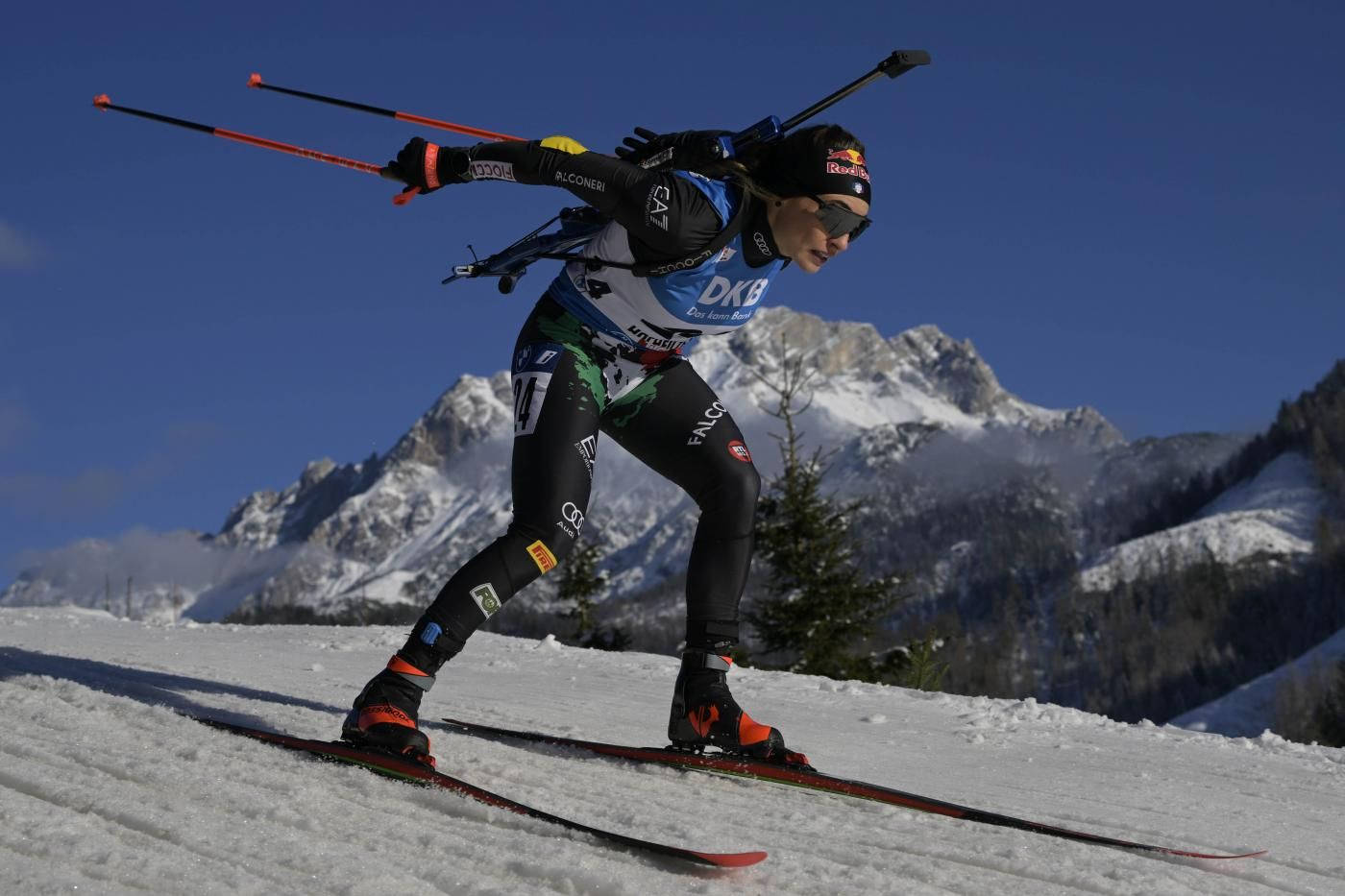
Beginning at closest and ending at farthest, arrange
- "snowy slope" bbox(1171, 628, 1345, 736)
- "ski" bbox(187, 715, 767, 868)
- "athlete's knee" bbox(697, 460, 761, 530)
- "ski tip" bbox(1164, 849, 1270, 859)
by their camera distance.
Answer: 1. "ski" bbox(187, 715, 767, 868)
2. "ski tip" bbox(1164, 849, 1270, 859)
3. "athlete's knee" bbox(697, 460, 761, 530)
4. "snowy slope" bbox(1171, 628, 1345, 736)

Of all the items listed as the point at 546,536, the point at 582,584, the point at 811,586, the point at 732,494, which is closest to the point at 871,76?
the point at 732,494

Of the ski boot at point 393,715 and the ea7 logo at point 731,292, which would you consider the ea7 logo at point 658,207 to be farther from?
the ski boot at point 393,715

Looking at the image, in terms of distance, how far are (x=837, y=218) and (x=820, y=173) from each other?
0.17 m

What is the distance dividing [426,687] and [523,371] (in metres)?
1.20

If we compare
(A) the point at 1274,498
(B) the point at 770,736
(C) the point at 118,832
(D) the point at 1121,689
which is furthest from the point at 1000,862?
→ (A) the point at 1274,498

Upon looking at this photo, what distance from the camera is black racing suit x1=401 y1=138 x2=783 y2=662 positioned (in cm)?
411

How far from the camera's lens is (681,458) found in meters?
4.70

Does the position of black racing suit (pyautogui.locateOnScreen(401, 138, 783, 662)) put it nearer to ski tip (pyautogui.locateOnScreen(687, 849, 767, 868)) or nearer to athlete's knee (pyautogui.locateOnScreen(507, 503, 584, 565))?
athlete's knee (pyautogui.locateOnScreen(507, 503, 584, 565))

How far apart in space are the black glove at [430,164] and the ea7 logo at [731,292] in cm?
97

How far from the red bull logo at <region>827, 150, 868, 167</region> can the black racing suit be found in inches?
12.8

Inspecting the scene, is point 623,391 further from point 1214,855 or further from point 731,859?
point 1214,855

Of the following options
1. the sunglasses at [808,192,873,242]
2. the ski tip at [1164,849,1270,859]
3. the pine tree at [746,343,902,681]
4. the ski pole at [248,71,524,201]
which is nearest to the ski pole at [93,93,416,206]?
the ski pole at [248,71,524,201]

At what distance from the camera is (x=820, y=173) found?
440 centimetres

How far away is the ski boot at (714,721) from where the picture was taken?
429cm
